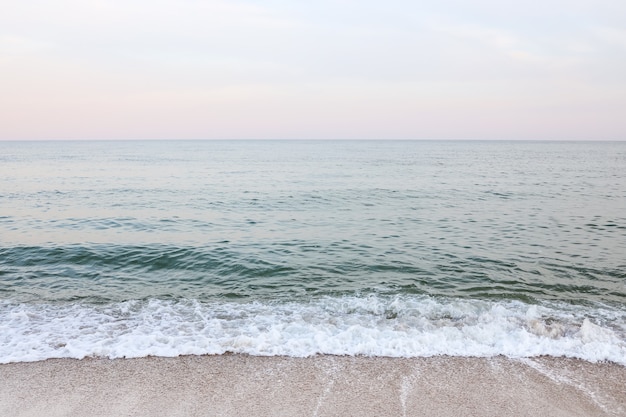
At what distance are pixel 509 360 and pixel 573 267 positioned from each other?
7.56 metres

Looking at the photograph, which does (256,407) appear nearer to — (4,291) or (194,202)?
(4,291)

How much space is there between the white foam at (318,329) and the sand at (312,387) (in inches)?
13.0

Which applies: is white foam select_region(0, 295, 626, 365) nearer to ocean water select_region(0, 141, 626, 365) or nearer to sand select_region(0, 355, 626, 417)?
ocean water select_region(0, 141, 626, 365)

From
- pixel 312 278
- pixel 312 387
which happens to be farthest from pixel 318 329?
pixel 312 278

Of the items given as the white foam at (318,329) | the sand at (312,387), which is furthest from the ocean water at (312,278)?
the sand at (312,387)

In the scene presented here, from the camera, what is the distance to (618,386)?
20.4ft

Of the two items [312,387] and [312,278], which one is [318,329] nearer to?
[312,387]

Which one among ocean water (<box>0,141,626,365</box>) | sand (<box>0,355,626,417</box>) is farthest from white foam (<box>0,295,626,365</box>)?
sand (<box>0,355,626,417</box>)

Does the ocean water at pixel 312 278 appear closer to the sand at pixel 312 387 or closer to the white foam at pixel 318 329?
the white foam at pixel 318 329

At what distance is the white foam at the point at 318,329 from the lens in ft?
24.0

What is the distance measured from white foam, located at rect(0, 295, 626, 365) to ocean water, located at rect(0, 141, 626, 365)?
1.5 inches

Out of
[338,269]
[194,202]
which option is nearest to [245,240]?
[338,269]

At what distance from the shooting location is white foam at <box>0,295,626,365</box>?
733 cm

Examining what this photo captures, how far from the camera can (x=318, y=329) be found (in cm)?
823
